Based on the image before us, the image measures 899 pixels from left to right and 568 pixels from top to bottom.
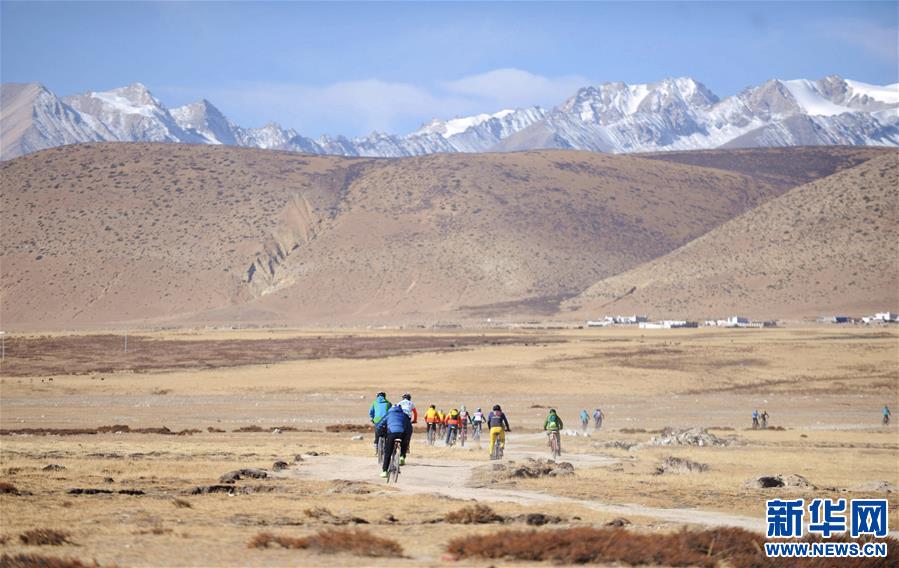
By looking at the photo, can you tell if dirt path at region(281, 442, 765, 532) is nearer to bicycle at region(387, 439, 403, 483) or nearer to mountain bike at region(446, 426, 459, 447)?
bicycle at region(387, 439, 403, 483)

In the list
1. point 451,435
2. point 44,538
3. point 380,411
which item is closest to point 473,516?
point 44,538

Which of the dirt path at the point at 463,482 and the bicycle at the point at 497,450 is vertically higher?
the bicycle at the point at 497,450

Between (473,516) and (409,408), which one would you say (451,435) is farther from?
(473,516)

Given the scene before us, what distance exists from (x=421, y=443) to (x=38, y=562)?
25.5 m

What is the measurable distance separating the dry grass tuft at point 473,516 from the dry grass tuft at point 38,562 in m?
5.98

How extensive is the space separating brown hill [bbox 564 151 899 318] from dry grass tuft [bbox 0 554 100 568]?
13369cm

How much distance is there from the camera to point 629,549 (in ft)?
47.4

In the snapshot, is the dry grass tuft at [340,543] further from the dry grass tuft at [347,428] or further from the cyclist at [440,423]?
the dry grass tuft at [347,428]

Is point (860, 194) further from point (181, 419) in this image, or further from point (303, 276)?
point (181, 419)

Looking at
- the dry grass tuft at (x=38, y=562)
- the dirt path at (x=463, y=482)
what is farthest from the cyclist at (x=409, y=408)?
the dry grass tuft at (x=38, y=562)

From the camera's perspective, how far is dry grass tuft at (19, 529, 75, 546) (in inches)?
575

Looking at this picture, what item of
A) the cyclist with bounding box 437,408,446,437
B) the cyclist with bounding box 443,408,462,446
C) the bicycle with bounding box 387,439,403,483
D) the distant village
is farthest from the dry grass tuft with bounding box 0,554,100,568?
the distant village

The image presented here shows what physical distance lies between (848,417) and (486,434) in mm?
18344

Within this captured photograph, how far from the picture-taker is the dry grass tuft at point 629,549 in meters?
14.3
